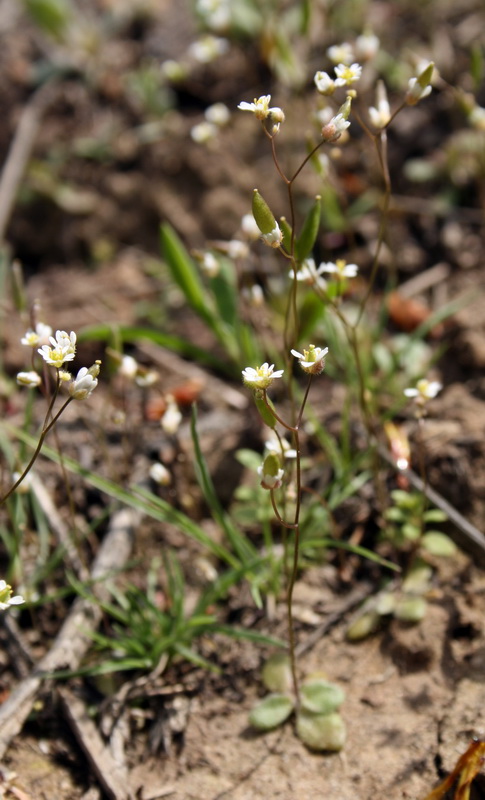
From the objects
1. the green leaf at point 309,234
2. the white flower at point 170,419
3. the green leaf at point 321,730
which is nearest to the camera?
the green leaf at point 321,730

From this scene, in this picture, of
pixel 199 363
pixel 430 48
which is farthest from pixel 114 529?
pixel 430 48

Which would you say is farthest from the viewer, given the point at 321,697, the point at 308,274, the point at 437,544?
the point at 437,544

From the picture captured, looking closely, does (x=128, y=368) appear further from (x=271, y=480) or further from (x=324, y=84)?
(x=324, y=84)

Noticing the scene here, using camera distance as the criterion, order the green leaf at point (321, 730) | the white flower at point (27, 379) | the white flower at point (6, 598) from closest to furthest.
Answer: the white flower at point (6, 598) < the white flower at point (27, 379) < the green leaf at point (321, 730)

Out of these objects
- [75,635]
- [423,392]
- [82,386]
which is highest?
[82,386]

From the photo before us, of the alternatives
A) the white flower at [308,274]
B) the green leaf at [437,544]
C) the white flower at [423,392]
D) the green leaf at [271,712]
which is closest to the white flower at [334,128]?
the white flower at [308,274]

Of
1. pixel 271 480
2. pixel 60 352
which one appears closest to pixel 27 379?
pixel 60 352

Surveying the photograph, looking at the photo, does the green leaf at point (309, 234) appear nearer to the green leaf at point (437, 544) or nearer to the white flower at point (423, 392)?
the white flower at point (423, 392)
